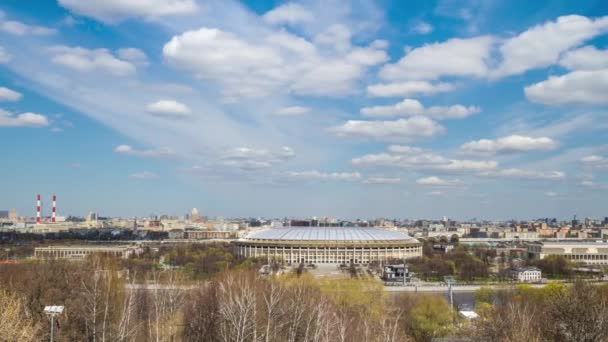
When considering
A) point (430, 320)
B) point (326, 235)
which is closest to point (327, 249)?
point (326, 235)

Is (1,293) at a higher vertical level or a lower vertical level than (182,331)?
higher

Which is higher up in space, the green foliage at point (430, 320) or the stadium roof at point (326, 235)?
the stadium roof at point (326, 235)

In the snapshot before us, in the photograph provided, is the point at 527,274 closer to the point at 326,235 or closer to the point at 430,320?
the point at 326,235

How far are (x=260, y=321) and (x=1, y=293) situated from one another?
998 centimetres

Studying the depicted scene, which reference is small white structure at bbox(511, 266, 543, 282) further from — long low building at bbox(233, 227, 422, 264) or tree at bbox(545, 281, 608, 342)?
tree at bbox(545, 281, 608, 342)

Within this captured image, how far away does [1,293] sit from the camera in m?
21.6

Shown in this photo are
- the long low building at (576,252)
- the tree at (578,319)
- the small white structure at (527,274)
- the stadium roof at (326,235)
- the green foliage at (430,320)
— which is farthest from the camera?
the long low building at (576,252)

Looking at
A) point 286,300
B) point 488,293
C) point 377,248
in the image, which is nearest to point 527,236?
→ point 377,248

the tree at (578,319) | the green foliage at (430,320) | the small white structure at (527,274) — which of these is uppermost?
the tree at (578,319)

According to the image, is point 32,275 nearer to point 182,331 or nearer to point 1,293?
point 1,293

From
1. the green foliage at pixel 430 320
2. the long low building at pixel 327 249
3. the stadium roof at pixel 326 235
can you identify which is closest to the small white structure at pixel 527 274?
the long low building at pixel 327 249

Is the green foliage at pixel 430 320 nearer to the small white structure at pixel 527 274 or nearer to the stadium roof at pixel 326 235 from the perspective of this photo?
the small white structure at pixel 527 274

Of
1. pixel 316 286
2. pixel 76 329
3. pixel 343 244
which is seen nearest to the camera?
pixel 76 329

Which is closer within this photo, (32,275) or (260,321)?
(260,321)
